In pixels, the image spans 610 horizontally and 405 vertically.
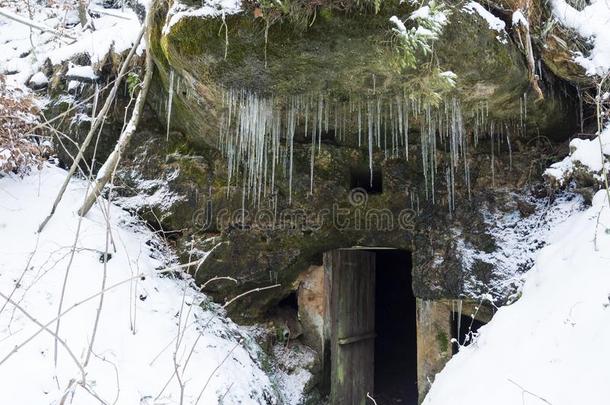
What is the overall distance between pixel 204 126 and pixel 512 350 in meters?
3.84

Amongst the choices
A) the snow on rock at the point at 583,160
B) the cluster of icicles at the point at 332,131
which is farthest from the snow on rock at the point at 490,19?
the snow on rock at the point at 583,160

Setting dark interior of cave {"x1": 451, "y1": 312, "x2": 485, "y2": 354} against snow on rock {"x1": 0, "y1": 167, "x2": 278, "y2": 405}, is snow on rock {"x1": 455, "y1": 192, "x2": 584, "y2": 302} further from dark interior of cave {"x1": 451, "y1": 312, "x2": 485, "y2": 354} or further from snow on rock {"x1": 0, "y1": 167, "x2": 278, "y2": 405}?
snow on rock {"x1": 0, "y1": 167, "x2": 278, "y2": 405}

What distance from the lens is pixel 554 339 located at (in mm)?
3410

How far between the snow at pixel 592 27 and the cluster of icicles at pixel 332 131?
1003mm

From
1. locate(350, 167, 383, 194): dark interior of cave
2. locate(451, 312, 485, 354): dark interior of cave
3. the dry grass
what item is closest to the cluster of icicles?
locate(350, 167, 383, 194): dark interior of cave

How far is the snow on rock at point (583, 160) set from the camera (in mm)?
4641

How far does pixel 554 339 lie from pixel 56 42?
7326mm

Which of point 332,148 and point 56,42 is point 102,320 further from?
point 56,42

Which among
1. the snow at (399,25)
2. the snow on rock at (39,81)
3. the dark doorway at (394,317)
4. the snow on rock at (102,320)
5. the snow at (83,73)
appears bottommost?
the dark doorway at (394,317)

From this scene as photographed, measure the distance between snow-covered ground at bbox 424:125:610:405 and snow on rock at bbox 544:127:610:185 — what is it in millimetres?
16

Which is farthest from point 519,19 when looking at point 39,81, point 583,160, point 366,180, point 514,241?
point 39,81

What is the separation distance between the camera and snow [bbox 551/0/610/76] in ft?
15.6

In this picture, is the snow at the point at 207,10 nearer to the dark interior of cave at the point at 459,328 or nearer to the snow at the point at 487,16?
the snow at the point at 487,16

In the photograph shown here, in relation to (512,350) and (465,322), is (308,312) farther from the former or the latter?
(512,350)
